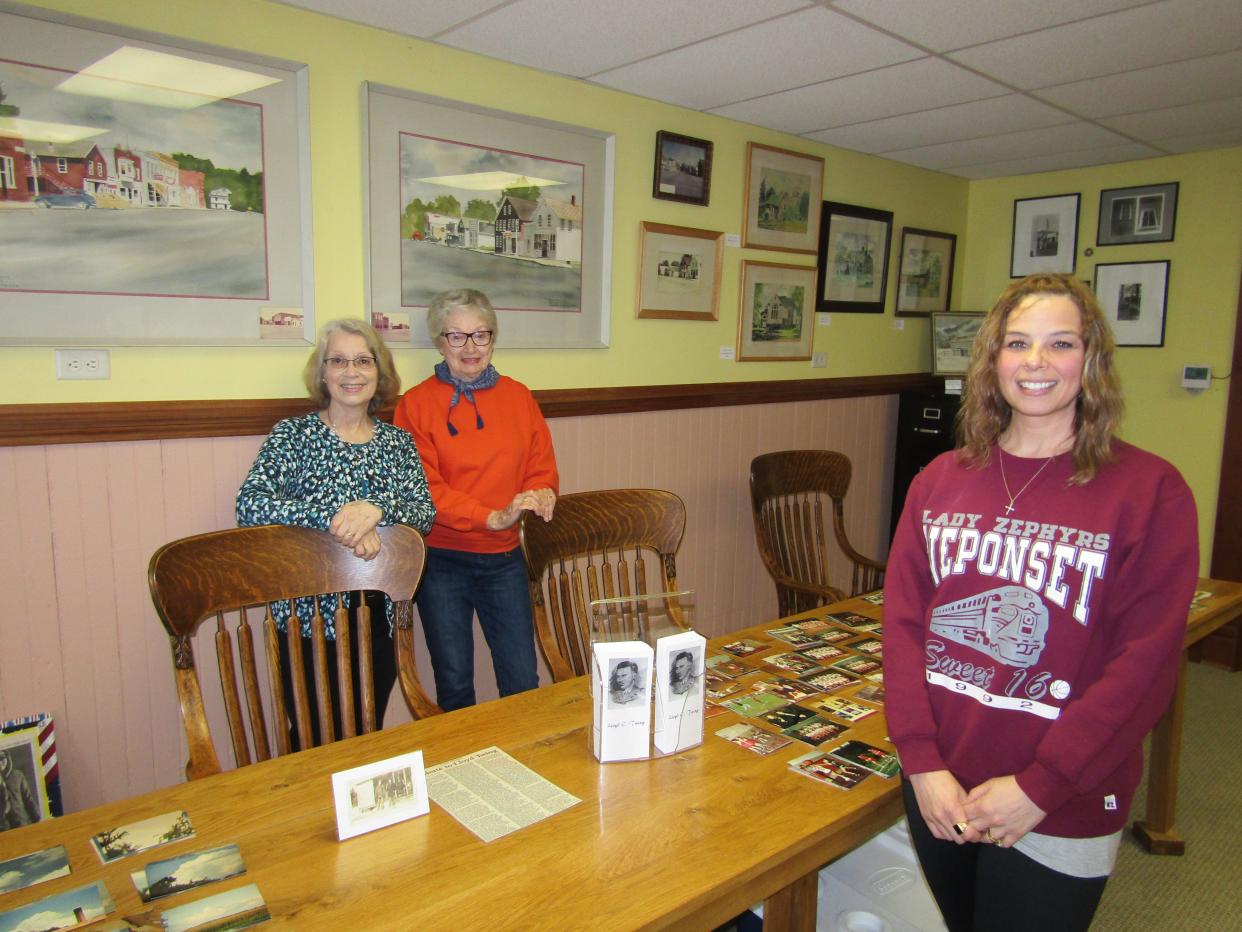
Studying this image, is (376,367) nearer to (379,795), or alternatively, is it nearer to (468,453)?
(468,453)

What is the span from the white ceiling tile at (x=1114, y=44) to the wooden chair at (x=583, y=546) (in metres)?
1.70

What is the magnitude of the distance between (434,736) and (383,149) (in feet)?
5.94

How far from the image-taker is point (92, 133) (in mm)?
2062

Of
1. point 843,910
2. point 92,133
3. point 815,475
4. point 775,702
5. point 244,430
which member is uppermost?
point 92,133

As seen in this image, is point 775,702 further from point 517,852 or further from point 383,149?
point 383,149

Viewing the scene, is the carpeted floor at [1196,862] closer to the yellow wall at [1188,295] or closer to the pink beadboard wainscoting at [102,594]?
the yellow wall at [1188,295]

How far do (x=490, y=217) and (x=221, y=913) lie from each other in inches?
88.7

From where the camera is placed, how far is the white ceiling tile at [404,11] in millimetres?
2236

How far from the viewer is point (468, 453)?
237 centimetres

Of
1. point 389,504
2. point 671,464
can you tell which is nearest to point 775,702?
point 389,504

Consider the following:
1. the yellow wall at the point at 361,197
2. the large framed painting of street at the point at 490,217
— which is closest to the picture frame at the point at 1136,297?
the yellow wall at the point at 361,197

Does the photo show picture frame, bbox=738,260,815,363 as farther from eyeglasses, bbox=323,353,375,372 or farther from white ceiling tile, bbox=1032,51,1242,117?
eyeglasses, bbox=323,353,375,372

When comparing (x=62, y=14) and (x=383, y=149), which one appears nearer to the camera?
(x=62, y=14)

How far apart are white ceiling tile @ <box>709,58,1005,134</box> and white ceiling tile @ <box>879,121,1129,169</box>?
65 centimetres
